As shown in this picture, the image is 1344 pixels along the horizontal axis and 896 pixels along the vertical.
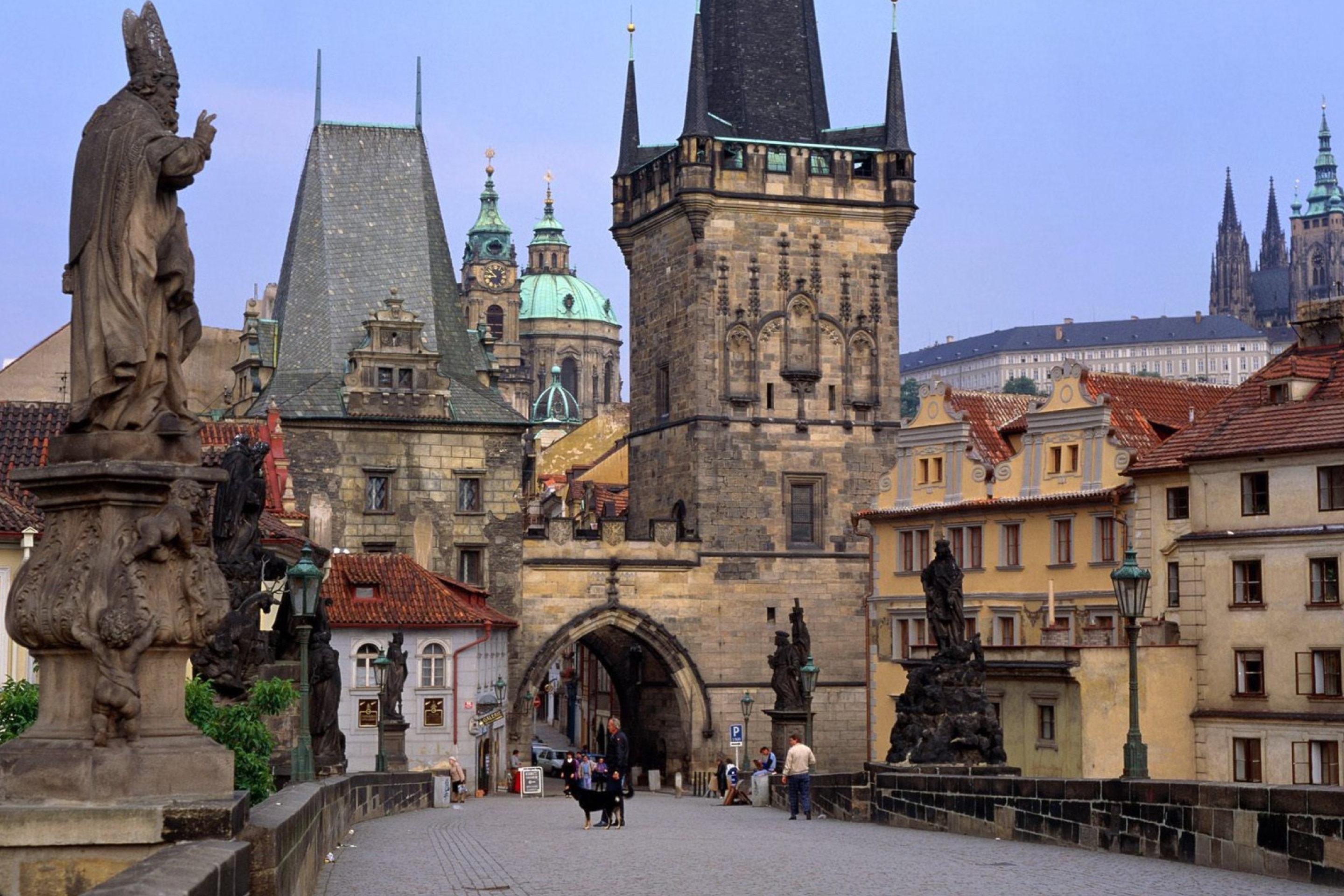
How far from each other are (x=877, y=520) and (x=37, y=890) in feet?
151

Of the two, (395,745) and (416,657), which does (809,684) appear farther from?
(416,657)

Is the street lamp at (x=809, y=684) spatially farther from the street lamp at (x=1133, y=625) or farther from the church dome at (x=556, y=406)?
the church dome at (x=556, y=406)

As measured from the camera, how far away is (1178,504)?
4309 cm

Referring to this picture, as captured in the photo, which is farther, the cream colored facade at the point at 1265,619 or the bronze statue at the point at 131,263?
the cream colored facade at the point at 1265,619

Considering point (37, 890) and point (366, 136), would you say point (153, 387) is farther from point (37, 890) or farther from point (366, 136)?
point (366, 136)

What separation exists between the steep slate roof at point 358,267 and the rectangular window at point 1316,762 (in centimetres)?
2684

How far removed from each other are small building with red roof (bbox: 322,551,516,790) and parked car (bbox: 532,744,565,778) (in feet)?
61.0

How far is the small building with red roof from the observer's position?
50.9m

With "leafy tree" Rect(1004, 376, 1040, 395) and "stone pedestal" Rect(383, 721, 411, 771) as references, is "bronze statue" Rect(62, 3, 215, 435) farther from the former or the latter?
"leafy tree" Rect(1004, 376, 1040, 395)

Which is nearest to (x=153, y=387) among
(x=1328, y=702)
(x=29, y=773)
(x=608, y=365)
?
(x=29, y=773)

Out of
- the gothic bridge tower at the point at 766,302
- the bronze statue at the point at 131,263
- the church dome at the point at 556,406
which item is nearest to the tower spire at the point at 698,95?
the gothic bridge tower at the point at 766,302

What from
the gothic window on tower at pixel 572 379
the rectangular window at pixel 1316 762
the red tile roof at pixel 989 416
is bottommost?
the rectangular window at pixel 1316 762

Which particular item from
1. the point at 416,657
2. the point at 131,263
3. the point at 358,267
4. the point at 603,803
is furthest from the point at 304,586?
the point at 358,267

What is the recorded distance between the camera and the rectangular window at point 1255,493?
39844mm
